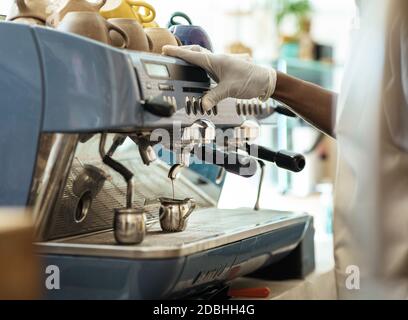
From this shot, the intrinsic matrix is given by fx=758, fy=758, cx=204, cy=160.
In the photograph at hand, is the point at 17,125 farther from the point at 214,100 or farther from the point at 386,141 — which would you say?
the point at 386,141

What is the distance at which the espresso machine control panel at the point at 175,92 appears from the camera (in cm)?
111

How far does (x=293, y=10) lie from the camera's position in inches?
175

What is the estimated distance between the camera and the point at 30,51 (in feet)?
3.65

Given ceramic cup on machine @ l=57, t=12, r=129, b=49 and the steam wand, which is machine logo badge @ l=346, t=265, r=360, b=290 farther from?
ceramic cup on machine @ l=57, t=12, r=129, b=49

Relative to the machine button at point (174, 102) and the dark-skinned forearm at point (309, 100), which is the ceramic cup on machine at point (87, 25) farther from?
the dark-skinned forearm at point (309, 100)

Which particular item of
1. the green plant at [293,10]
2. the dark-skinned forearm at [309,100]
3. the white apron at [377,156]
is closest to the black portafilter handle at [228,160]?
the dark-skinned forearm at [309,100]

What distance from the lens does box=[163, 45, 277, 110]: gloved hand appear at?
1293mm

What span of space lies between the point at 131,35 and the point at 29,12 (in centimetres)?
17

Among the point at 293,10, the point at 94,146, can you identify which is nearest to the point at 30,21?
the point at 94,146

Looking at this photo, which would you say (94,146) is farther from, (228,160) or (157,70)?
(228,160)

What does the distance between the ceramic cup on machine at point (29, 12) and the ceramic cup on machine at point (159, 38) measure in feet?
0.68

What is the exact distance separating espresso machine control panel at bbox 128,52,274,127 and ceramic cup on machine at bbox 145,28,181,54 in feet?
0.31

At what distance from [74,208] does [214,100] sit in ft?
0.98
